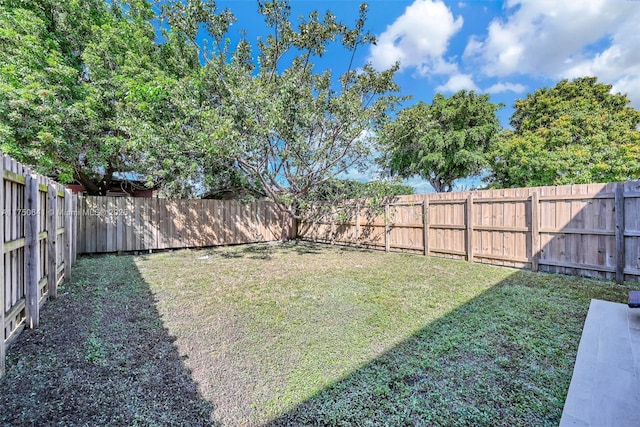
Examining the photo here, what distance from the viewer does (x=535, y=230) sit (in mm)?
5137

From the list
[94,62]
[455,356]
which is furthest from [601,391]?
[94,62]

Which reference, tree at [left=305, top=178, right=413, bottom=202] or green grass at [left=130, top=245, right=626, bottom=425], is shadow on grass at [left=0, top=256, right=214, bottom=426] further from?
tree at [left=305, top=178, right=413, bottom=202]

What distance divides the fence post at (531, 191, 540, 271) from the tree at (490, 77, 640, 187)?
241 inches

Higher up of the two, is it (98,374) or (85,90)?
(85,90)

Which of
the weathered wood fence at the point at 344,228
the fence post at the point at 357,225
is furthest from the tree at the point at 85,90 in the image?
the fence post at the point at 357,225

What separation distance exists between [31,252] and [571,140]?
15230mm

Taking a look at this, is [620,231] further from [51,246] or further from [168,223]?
[168,223]

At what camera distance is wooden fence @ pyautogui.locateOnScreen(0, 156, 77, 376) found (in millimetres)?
2252

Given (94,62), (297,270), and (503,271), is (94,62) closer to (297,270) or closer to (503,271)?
(297,270)

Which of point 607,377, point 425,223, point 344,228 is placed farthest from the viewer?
point 344,228

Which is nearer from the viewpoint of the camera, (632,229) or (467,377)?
(467,377)

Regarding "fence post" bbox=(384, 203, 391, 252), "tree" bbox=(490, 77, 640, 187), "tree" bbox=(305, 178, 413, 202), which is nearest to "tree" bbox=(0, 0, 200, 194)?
"tree" bbox=(305, 178, 413, 202)

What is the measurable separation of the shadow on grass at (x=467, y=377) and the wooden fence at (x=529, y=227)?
1.94m

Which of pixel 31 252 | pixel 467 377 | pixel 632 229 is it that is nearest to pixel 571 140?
pixel 632 229
